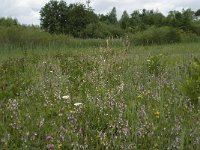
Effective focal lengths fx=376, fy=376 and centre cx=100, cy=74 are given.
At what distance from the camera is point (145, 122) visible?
3619 mm

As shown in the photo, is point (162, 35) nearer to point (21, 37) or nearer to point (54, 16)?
point (54, 16)

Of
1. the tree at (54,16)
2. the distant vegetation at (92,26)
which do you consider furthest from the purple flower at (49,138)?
the tree at (54,16)

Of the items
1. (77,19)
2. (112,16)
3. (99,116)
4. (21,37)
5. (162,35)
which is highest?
(112,16)

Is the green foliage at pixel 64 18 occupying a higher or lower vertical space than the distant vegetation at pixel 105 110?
higher

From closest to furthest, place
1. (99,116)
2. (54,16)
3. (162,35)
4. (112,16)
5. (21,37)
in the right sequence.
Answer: (99,116)
(21,37)
(162,35)
(54,16)
(112,16)

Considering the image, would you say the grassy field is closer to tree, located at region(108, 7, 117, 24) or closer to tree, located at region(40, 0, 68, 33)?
tree, located at region(40, 0, 68, 33)

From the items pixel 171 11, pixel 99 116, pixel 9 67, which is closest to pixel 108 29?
pixel 171 11

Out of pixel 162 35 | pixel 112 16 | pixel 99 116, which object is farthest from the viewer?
pixel 112 16

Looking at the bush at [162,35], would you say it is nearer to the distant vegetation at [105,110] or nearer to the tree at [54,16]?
the tree at [54,16]

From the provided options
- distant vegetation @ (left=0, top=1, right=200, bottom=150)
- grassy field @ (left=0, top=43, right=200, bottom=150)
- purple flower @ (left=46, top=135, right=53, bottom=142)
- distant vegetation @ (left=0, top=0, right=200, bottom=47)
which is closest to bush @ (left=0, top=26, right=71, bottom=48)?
distant vegetation @ (left=0, top=0, right=200, bottom=47)

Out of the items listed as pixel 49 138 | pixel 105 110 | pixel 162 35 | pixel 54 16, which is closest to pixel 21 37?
pixel 162 35

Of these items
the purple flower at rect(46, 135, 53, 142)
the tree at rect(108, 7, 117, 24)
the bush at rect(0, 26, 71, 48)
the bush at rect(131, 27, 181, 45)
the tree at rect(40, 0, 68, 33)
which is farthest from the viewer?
the tree at rect(108, 7, 117, 24)

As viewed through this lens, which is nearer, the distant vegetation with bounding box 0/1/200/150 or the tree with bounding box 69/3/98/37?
the distant vegetation with bounding box 0/1/200/150

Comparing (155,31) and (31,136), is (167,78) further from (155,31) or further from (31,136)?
(155,31)
